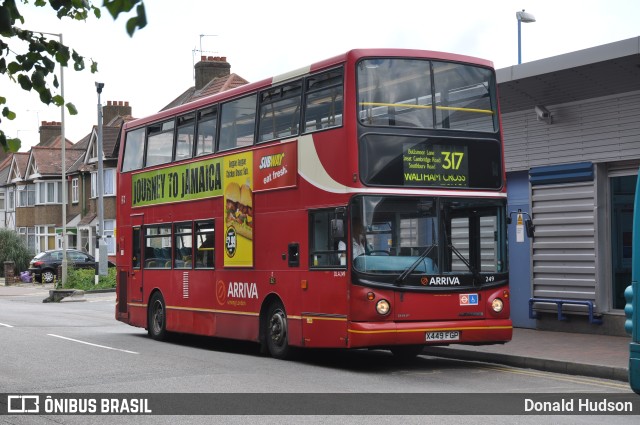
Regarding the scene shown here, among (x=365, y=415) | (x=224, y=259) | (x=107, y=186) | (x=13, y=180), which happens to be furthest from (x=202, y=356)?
(x=13, y=180)

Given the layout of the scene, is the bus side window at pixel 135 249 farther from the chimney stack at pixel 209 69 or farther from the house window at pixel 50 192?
the house window at pixel 50 192

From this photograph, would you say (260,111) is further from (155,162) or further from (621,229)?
(621,229)

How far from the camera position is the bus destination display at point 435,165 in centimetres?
1405

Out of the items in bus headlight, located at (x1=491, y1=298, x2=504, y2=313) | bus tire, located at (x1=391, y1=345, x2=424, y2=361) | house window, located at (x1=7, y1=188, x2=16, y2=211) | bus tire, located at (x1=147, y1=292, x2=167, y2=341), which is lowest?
bus tire, located at (x1=391, y1=345, x2=424, y2=361)

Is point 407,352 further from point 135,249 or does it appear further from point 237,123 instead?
point 135,249

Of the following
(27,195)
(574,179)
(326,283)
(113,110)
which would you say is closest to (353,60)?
Answer: (326,283)

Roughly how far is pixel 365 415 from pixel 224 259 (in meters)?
7.94

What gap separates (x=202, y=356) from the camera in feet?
54.7

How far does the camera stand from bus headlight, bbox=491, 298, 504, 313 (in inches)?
570

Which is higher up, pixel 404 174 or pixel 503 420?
pixel 404 174

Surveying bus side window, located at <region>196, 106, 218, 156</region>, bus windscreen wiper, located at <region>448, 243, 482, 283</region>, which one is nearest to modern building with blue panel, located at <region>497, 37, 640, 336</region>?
bus windscreen wiper, located at <region>448, 243, 482, 283</region>

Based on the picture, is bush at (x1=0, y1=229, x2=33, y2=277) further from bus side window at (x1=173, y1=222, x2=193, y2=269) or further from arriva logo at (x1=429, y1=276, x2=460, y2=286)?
arriva logo at (x1=429, y1=276, x2=460, y2=286)

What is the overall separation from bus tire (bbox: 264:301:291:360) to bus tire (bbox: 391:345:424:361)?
5.31 ft

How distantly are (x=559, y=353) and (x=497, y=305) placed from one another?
4.33 ft
